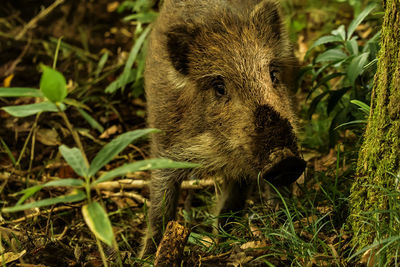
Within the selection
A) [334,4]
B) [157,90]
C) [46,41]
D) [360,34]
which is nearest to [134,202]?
[157,90]

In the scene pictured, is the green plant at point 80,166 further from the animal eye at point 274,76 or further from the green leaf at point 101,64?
the green leaf at point 101,64

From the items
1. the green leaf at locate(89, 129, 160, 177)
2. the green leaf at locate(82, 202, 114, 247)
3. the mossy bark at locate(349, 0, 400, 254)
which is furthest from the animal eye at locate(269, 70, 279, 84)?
the green leaf at locate(82, 202, 114, 247)

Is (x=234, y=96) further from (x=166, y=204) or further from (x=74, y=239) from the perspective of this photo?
(x=74, y=239)

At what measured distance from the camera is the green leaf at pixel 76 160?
1960 mm

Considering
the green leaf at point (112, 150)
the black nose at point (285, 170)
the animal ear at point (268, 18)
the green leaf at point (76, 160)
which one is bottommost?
the black nose at point (285, 170)

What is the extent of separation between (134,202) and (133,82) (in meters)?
1.70

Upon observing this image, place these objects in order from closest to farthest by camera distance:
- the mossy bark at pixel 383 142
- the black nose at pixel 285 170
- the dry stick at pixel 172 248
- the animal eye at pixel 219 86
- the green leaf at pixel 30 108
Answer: the green leaf at pixel 30 108, the mossy bark at pixel 383 142, the dry stick at pixel 172 248, the black nose at pixel 285 170, the animal eye at pixel 219 86

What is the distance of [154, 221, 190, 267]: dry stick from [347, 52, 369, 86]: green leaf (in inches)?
65.2

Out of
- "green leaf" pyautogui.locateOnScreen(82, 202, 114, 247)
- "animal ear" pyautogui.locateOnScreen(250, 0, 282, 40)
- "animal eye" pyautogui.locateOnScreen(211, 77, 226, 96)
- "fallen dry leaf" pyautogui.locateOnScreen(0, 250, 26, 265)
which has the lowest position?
"fallen dry leaf" pyautogui.locateOnScreen(0, 250, 26, 265)

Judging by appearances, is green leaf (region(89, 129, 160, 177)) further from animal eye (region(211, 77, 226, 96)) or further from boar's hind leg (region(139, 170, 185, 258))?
boar's hind leg (region(139, 170, 185, 258))

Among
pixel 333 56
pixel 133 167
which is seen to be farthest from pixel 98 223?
pixel 333 56

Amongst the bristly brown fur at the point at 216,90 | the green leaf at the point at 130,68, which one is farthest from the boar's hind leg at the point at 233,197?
the green leaf at the point at 130,68

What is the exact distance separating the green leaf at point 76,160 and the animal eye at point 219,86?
1.68 metres

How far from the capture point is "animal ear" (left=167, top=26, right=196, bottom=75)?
143 inches
